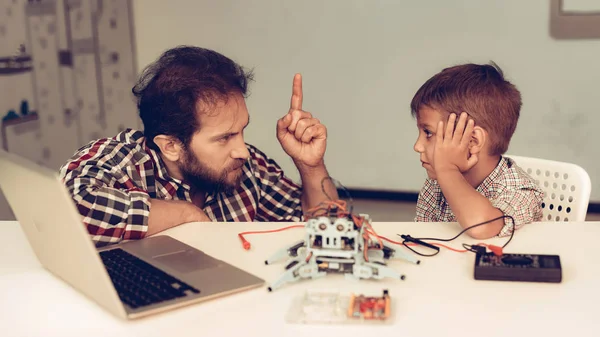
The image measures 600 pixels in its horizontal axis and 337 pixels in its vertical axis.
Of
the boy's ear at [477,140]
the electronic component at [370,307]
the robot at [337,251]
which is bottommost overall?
the electronic component at [370,307]

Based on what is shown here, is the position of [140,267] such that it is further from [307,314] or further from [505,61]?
[505,61]

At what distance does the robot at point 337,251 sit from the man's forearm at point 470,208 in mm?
300

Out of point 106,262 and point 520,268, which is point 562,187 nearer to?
point 520,268

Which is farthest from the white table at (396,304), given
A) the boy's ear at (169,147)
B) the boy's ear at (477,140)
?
the boy's ear at (169,147)

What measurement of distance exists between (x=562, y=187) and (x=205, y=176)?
919 mm

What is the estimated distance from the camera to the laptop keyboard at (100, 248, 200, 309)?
1.13 m

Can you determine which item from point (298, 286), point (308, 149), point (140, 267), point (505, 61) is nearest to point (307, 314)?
point (298, 286)

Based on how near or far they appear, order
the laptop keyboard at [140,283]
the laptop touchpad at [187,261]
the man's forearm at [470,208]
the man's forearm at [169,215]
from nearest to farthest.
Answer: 1. the laptop keyboard at [140,283]
2. the laptop touchpad at [187,261]
3. the man's forearm at [470,208]
4. the man's forearm at [169,215]

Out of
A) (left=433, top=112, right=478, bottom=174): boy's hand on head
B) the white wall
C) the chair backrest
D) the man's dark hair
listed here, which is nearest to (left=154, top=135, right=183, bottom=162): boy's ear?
the man's dark hair

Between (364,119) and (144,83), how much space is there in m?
1.98

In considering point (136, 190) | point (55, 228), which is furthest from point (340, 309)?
point (136, 190)

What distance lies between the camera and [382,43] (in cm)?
364

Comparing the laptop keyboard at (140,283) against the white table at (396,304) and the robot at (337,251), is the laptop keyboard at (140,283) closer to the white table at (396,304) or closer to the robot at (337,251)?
the white table at (396,304)

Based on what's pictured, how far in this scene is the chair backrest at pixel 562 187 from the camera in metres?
1.77
